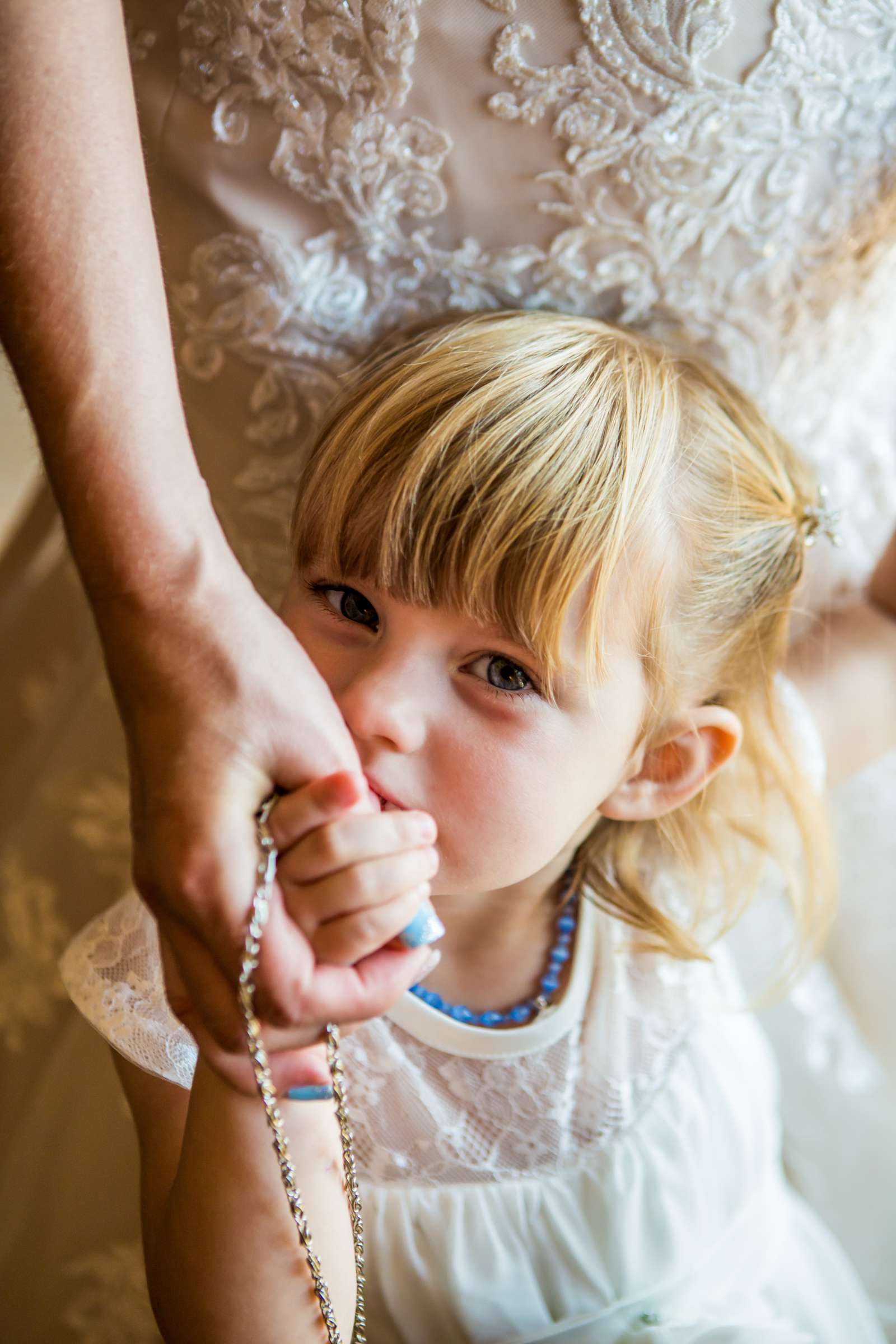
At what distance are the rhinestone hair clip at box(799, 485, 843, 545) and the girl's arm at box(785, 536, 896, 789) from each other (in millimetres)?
205

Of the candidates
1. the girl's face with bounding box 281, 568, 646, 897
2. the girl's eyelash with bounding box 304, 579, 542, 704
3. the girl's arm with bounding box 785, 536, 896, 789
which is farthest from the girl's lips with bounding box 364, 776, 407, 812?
the girl's arm with bounding box 785, 536, 896, 789

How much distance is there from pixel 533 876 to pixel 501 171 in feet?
1.97

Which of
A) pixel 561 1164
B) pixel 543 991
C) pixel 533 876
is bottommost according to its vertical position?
pixel 561 1164

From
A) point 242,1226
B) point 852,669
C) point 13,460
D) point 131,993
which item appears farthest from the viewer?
point 13,460

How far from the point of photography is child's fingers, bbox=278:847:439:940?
0.56m

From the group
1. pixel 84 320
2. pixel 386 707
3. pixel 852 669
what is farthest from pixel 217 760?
pixel 852 669

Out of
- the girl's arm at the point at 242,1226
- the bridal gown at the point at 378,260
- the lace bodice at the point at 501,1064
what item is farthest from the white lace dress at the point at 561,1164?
the bridal gown at the point at 378,260

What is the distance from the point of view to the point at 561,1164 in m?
0.98

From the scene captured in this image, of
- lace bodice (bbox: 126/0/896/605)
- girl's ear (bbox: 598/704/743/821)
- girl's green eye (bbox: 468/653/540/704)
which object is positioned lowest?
girl's ear (bbox: 598/704/743/821)

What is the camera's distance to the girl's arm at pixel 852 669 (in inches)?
45.9

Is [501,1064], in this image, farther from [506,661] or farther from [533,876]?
[506,661]

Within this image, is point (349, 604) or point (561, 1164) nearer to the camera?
point (349, 604)

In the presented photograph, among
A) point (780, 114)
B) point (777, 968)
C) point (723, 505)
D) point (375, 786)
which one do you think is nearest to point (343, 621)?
point (375, 786)

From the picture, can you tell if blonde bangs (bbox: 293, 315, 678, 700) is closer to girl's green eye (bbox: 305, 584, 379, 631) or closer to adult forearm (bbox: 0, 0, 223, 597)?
girl's green eye (bbox: 305, 584, 379, 631)
